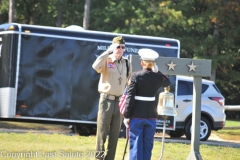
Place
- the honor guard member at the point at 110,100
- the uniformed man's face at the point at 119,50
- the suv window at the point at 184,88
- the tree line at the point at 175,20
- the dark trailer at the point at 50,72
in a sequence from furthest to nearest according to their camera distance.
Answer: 1. the tree line at the point at 175,20
2. the suv window at the point at 184,88
3. the dark trailer at the point at 50,72
4. the honor guard member at the point at 110,100
5. the uniformed man's face at the point at 119,50

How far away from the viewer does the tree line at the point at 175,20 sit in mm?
27750

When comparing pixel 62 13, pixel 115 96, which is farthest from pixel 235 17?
pixel 115 96

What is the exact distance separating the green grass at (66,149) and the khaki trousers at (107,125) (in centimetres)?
82

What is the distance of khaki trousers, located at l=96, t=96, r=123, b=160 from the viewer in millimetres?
10070

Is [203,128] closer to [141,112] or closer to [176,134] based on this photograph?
[176,134]

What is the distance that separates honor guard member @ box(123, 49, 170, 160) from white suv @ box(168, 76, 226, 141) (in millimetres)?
8096

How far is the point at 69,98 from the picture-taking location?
1623cm

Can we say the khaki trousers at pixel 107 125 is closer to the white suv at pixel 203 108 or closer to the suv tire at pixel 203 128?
the white suv at pixel 203 108

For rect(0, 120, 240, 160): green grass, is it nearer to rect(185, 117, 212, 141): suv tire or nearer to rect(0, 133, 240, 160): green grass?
rect(0, 133, 240, 160): green grass

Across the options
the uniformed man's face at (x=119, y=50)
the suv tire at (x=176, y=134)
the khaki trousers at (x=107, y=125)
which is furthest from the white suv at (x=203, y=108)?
the uniformed man's face at (x=119, y=50)

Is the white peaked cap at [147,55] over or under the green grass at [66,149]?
over

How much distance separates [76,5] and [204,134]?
15.9 meters

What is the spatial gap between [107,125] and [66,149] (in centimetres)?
198

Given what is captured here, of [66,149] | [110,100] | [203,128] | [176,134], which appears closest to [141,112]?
[110,100]
